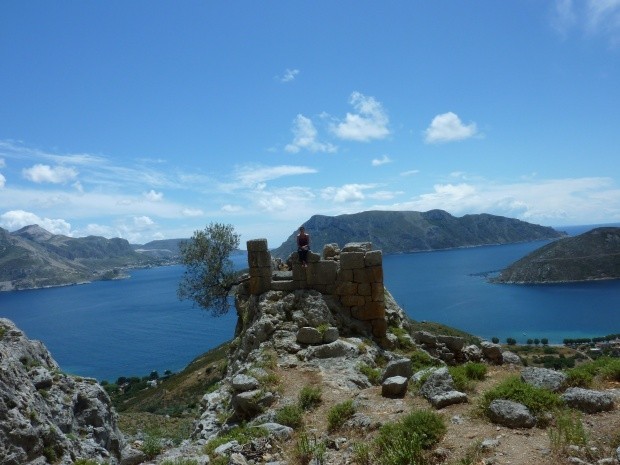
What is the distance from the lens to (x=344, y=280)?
56.6 ft

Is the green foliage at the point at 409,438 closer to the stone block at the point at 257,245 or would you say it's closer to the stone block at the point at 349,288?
the stone block at the point at 349,288

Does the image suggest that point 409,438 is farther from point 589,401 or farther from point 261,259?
point 261,259

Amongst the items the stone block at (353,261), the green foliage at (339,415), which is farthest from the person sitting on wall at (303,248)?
the green foliage at (339,415)

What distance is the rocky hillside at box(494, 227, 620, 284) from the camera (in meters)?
161

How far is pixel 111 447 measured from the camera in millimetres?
10977

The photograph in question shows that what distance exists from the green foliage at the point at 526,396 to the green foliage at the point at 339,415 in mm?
2586

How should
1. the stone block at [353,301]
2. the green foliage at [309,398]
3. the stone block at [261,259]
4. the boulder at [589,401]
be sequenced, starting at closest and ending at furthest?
the boulder at [589,401] < the green foliage at [309,398] < the stone block at [353,301] < the stone block at [261,259]

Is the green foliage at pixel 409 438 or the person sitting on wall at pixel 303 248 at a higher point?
the person sitting on wall at pixel 303 248

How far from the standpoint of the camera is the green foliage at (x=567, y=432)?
6605mm

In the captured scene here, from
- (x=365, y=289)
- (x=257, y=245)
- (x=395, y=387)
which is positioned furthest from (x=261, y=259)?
(x=395, y=387)

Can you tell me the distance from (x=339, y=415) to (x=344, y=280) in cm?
825

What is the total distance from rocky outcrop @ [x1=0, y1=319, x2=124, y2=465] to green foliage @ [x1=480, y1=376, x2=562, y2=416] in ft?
25.4

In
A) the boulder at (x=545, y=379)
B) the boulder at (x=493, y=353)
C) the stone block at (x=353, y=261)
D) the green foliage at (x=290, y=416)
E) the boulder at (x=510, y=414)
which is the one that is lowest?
the boulder at (x=493, y=353)

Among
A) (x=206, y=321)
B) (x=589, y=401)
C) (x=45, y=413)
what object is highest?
(x=589, y=401)
